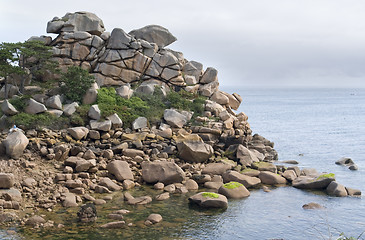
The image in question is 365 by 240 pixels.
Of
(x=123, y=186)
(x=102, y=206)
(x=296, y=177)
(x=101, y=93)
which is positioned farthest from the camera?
(x=101, y=93)

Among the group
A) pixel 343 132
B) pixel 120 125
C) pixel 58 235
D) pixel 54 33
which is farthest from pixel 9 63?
A: pixel 343 132

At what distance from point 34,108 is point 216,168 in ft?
53.0

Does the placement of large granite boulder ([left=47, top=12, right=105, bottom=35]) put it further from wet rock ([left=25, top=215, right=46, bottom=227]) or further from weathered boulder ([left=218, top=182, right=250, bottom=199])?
wet rock ([left=25, top=215, right=46, bottom=227])

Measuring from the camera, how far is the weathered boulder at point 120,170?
100ft

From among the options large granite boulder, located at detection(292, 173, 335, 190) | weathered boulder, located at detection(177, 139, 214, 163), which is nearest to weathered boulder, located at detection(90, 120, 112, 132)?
weathered boulder, located at detection(177, 139, 214, 163)

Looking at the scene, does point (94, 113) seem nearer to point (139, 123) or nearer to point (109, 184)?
point (139, 123)

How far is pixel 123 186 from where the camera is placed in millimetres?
29812

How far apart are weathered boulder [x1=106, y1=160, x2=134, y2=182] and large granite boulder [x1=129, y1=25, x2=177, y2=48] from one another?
67.7 ft

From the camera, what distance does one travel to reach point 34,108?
119ft

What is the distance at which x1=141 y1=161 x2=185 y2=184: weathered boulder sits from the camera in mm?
30828

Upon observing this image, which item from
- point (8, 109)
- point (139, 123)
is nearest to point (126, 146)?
point (139, 123)

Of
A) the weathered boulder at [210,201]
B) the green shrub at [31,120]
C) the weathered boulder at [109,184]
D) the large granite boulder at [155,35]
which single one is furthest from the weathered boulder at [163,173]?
the large granite boulder at [155,35]

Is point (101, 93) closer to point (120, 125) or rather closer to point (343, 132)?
point (120, 125)

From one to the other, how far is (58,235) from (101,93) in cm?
2181
